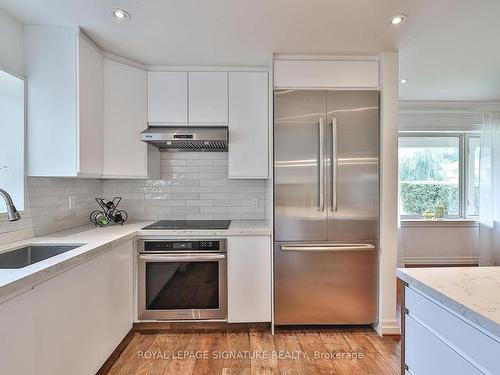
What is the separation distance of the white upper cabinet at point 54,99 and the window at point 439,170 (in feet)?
13.7

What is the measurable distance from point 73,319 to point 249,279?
49.8 inches

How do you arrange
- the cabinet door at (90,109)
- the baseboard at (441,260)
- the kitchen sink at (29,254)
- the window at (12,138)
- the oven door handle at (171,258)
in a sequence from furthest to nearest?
the baseboard at (441,260) → the oven door handle at (171,258) → the cabinet door at (90,109) → the window at (12,138) → the kitchen sink at (29,254)

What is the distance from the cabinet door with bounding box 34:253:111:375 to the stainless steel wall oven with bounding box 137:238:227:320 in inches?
17.3

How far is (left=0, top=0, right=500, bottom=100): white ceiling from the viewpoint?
1730 mm

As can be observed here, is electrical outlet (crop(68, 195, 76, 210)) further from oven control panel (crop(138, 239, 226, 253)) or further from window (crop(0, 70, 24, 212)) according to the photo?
oven control panel (crop(138, 239, 226, 253))

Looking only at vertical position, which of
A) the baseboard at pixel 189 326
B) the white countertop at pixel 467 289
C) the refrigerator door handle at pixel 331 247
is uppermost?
the white countertop at pixel 467 289

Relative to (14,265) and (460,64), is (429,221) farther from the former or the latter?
(14,265)

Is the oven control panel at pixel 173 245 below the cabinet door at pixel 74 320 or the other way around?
the other way around

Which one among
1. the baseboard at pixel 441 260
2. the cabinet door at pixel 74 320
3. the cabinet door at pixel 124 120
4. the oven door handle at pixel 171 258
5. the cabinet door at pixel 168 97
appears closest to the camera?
the cabinet door at pixel 74 320

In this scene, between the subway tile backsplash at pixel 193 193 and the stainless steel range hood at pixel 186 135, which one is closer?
the stainless steel range hood at pixel 186 135

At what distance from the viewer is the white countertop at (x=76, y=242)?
3.83 ft

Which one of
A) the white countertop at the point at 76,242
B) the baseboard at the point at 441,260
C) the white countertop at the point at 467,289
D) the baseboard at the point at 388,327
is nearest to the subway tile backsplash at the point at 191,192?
the white countertop at the point at 76,242

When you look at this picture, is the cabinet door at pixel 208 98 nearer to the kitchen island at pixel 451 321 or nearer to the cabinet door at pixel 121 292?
the cabinet door at pixel 121 292

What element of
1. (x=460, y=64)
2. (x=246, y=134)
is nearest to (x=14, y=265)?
(x=246, y=134)
